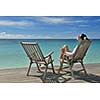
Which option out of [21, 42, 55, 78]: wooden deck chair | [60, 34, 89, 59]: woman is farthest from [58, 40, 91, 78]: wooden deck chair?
[21, 42, 55, 78]: wooden deck chair

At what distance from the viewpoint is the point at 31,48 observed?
6895 mm

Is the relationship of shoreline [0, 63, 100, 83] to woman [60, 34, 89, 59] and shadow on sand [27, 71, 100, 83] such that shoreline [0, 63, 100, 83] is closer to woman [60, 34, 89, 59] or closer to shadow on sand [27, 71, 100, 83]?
shadow on sand [27, 71, 100, 83]

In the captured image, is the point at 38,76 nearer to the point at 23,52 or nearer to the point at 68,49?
the point at 23,52

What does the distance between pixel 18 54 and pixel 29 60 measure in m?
0.20

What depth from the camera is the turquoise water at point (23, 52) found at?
689 centimetres

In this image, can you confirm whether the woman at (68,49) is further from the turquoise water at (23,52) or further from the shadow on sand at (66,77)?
the shadow on sand at (66,77)

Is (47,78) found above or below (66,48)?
below

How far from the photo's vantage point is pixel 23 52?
6969 mm

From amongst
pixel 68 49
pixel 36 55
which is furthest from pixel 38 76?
pixel 68 49

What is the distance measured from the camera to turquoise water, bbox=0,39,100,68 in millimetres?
6887

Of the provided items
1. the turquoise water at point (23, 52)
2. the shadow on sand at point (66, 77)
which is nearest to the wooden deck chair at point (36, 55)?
the turquoise water at point (23, 52)

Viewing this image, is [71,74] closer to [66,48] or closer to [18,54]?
[66,48]
